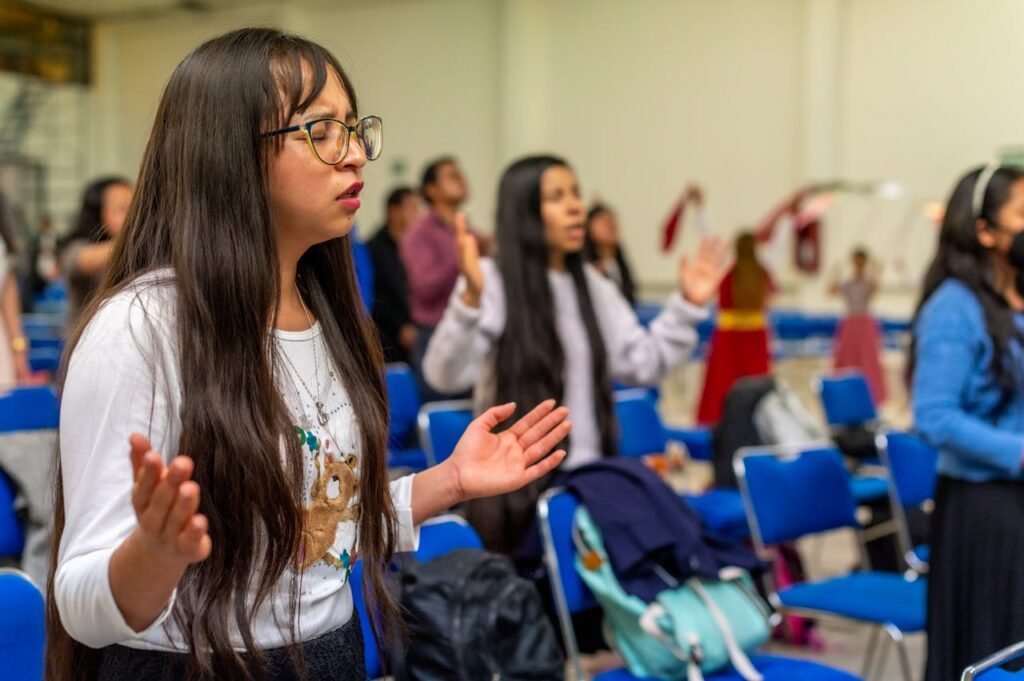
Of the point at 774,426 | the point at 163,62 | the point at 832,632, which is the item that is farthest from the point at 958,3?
the point at 163,62

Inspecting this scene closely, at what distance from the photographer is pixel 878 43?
37.9 feet

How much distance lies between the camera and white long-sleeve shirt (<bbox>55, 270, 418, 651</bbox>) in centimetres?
114

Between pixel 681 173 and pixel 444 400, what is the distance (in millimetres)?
8172

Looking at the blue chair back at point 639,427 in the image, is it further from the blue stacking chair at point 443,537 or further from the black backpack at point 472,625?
the black backpack at point 472,625

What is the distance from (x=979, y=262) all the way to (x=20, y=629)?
2.02m

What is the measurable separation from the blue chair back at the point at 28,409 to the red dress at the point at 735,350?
434 cm

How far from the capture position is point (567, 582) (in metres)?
2.71

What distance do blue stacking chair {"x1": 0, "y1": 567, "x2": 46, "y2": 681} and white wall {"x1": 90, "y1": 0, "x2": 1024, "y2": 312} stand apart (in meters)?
9.43

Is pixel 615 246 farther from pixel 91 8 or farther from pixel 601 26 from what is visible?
pixel 91 8

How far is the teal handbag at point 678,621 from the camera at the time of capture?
2.55 meters

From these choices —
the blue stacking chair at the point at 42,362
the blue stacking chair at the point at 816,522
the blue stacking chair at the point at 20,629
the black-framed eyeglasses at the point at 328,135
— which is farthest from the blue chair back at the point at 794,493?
the blue stacking chair at the point at 42,362

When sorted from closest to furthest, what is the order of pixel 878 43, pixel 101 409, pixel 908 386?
pixel 101 409, pixel 908 386, pixel 878 43

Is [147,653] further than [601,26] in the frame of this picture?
No

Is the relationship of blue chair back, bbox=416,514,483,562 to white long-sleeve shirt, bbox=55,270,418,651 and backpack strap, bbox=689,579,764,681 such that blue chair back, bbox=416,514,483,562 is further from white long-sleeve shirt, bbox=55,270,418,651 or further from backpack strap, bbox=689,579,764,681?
white long-sleeve shirt, bbox=55,270,418,651
